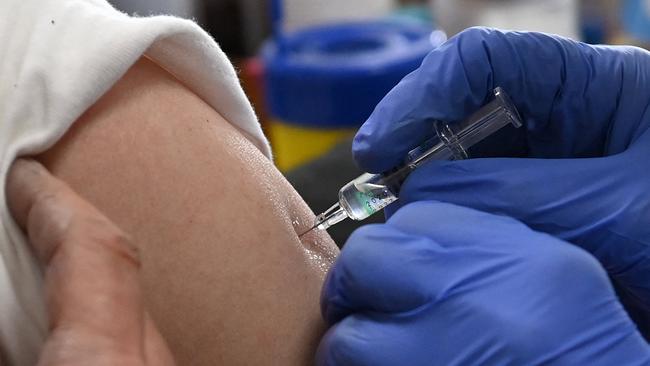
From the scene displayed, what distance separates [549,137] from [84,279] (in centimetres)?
59

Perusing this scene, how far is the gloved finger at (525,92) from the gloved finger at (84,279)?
1.08 feet

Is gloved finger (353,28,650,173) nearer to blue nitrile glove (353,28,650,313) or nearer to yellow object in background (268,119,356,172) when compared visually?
blue nitrile glove (353,28,650,313)

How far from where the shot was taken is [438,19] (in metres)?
2.76

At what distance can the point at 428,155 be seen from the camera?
0.89 metres

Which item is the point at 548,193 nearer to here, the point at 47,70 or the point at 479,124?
the point at 479,124

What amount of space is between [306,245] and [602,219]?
1.03 feet

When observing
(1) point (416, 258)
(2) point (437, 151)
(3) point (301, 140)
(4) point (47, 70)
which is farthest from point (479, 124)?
(3) point (301, 140)

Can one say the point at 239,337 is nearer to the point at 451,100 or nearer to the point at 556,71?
the point at 451,100

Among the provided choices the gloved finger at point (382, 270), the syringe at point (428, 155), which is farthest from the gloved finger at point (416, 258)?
the syringe at point (428, 155)

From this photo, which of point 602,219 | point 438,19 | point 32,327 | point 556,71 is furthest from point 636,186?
point 438,19

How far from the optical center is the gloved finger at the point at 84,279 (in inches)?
22.1

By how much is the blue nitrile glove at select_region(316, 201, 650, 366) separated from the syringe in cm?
12

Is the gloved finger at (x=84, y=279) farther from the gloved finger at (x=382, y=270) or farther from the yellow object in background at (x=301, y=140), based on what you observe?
the yellow object in background at (x=301, y=140)

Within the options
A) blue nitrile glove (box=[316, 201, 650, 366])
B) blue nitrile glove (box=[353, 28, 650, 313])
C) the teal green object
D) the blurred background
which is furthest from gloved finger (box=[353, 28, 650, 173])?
the teal green object
